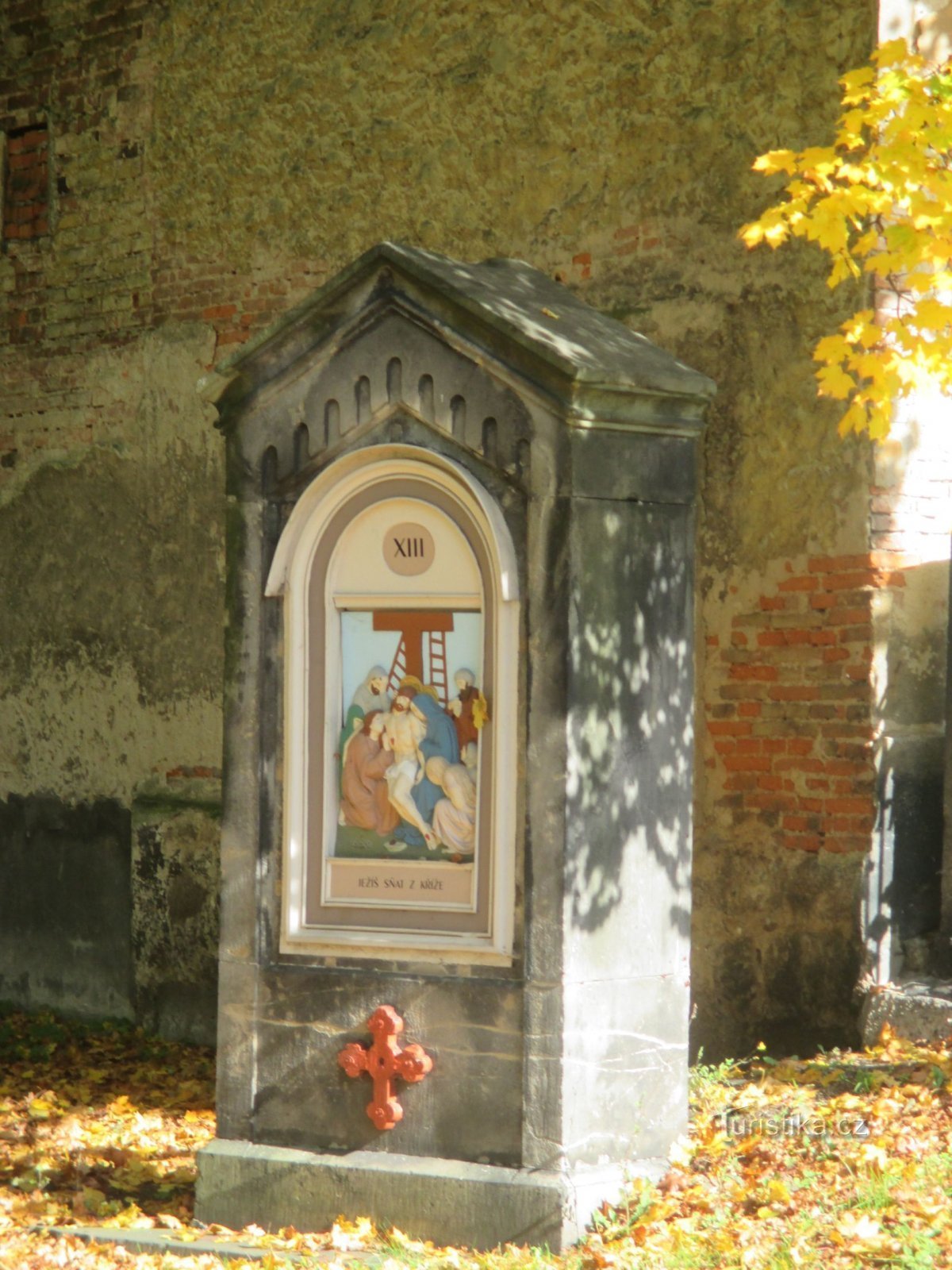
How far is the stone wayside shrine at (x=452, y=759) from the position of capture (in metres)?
4.83

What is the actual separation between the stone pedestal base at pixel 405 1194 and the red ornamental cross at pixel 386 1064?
155mm

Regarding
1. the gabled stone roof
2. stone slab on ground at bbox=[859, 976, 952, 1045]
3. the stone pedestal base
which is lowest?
the stone pedestal base

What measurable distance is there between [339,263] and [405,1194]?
515 cm

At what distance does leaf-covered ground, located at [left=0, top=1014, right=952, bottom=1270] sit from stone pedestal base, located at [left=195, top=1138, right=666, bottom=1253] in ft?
0.18

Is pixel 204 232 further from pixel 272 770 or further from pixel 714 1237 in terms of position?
pixel 714 1237

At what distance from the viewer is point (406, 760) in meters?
5.07

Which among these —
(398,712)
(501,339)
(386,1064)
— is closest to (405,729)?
(398,712)

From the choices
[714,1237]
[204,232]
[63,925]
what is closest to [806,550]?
[714,1237]

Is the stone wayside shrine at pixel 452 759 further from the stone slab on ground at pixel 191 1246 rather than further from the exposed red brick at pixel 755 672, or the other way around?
the exposed red brick at pixel 755 672

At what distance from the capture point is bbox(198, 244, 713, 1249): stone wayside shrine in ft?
15.9

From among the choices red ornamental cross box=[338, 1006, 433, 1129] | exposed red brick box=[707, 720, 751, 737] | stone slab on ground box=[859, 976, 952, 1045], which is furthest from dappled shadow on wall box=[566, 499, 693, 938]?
exposed red brick box=[707, 720, 751, 737]

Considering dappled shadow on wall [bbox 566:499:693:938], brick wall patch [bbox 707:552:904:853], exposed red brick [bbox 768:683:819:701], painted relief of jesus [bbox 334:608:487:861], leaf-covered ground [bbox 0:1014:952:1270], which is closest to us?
leaf-covered ground [bbox 0:1014:952:1270]

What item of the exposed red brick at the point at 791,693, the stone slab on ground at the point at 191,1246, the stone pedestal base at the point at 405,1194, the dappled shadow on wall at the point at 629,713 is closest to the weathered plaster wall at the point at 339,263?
the exposed red brick at the point at 791,693

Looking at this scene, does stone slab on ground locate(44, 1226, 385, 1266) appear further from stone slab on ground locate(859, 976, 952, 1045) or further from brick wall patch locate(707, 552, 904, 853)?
brick wall patch locate(707, 552, 904, 853)
